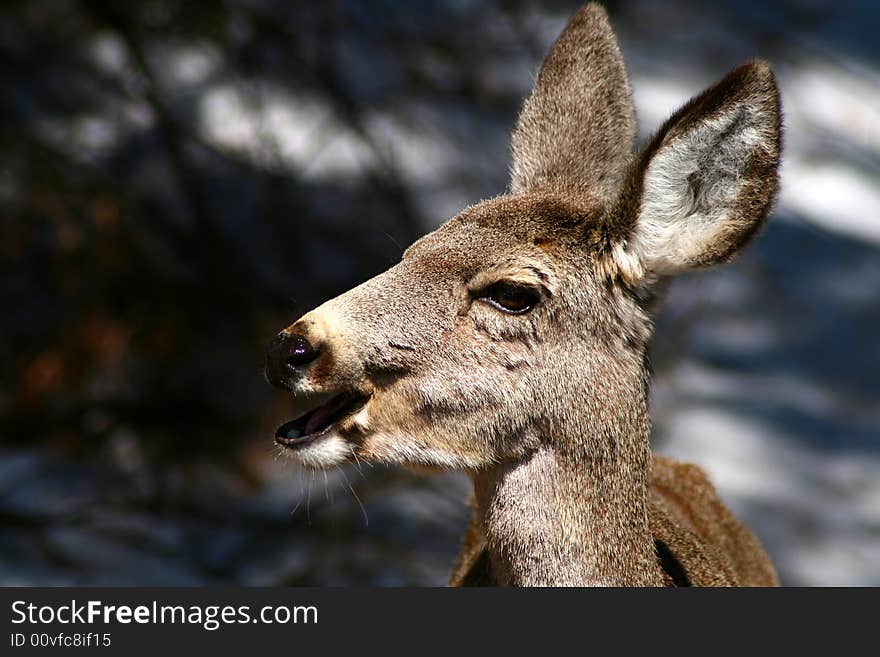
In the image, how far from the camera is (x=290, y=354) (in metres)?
3.10

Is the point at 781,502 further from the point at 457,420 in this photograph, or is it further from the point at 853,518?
the point at 457,420

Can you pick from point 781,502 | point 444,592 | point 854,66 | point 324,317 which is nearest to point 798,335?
point 781,502

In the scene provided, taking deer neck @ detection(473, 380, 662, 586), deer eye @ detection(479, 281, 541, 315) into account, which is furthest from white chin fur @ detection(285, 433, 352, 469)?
deer eye @ detection(479, 281, 541, 315)

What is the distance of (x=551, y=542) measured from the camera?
330 centimetres

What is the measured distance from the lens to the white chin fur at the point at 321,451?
324 cm

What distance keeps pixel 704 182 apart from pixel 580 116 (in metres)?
0.73

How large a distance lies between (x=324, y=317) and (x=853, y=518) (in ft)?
14.4

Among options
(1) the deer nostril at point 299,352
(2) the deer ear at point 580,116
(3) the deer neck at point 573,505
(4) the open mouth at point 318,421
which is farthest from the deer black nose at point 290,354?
(2) the deer ear at point 580,116

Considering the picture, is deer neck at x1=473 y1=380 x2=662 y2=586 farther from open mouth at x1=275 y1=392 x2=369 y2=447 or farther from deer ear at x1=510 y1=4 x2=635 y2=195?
deer ear at x1=510 y1=4 x2=635 y2=195

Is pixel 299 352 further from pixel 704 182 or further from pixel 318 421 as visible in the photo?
pixel 704 182

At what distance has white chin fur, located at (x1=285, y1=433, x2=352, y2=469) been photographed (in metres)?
3.24

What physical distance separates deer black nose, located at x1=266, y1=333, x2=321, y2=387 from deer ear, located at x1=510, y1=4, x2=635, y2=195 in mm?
1021

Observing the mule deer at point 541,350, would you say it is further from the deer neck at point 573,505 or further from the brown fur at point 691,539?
the brown fur at point 691,539

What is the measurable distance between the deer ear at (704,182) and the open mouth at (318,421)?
2.54ft
